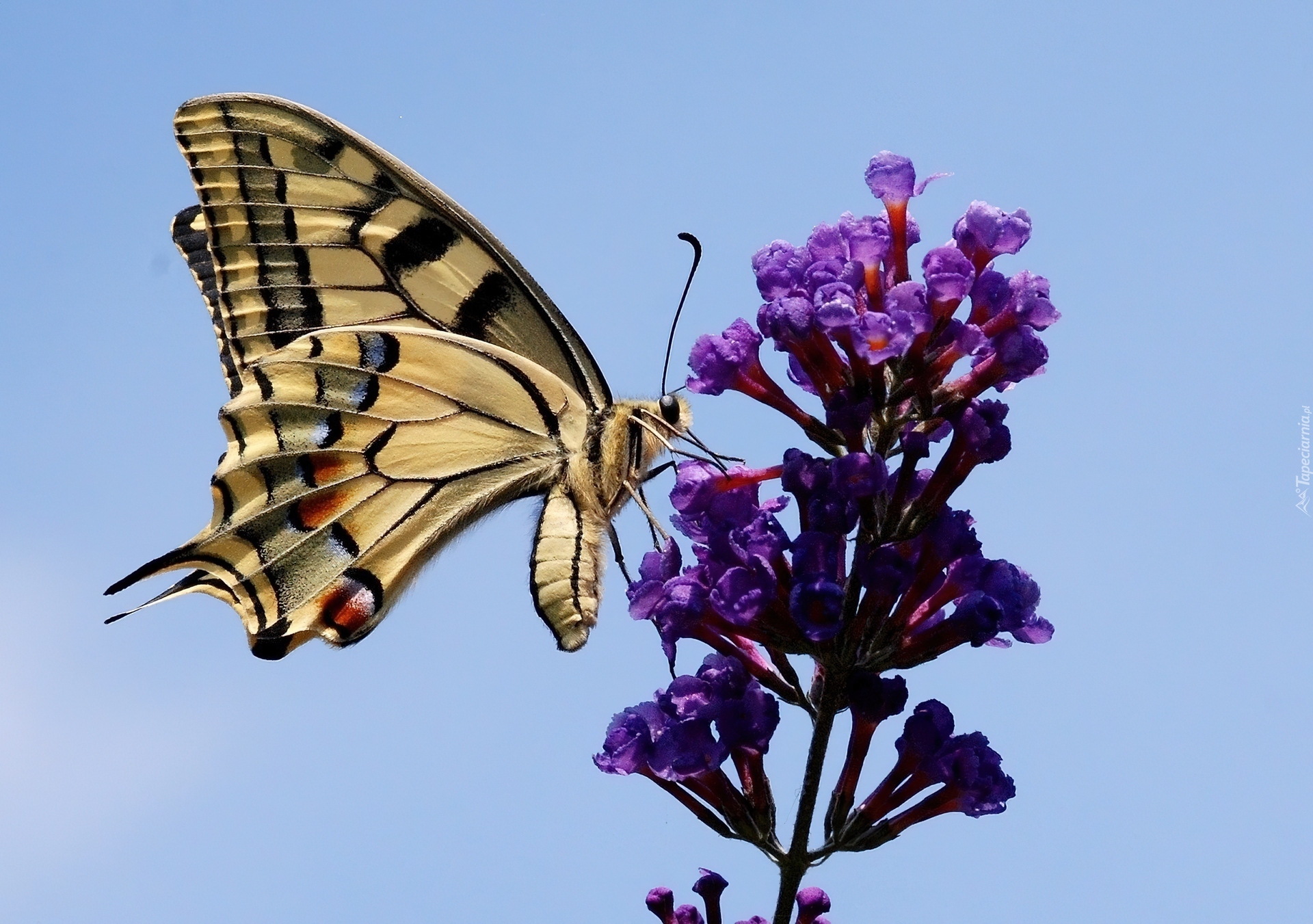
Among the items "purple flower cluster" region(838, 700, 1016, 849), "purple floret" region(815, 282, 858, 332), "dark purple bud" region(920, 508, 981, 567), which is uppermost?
"purple floret" region(815, 282, 858, 332)

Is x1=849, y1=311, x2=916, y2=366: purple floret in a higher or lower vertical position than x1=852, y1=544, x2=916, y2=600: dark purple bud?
higher

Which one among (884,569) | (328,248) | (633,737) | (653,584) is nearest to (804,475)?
(884,569)

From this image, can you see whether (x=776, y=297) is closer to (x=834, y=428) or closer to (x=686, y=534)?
(x=834, y=428)

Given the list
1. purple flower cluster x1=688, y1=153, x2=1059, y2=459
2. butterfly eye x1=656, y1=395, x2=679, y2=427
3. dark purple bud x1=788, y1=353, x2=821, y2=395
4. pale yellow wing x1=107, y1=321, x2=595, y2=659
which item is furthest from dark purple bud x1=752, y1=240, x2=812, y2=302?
pale yellow wing x1=107, y1=321, x2=595, y2=659

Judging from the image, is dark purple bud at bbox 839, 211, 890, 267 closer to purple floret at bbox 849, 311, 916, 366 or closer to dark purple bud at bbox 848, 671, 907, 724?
purple floret at bbox 849, 311, 916, 366

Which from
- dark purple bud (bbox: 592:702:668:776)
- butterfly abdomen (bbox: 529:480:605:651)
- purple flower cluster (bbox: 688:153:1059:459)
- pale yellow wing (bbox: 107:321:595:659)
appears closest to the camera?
purple flower cluster (bbox: 688:153:1059:459)
